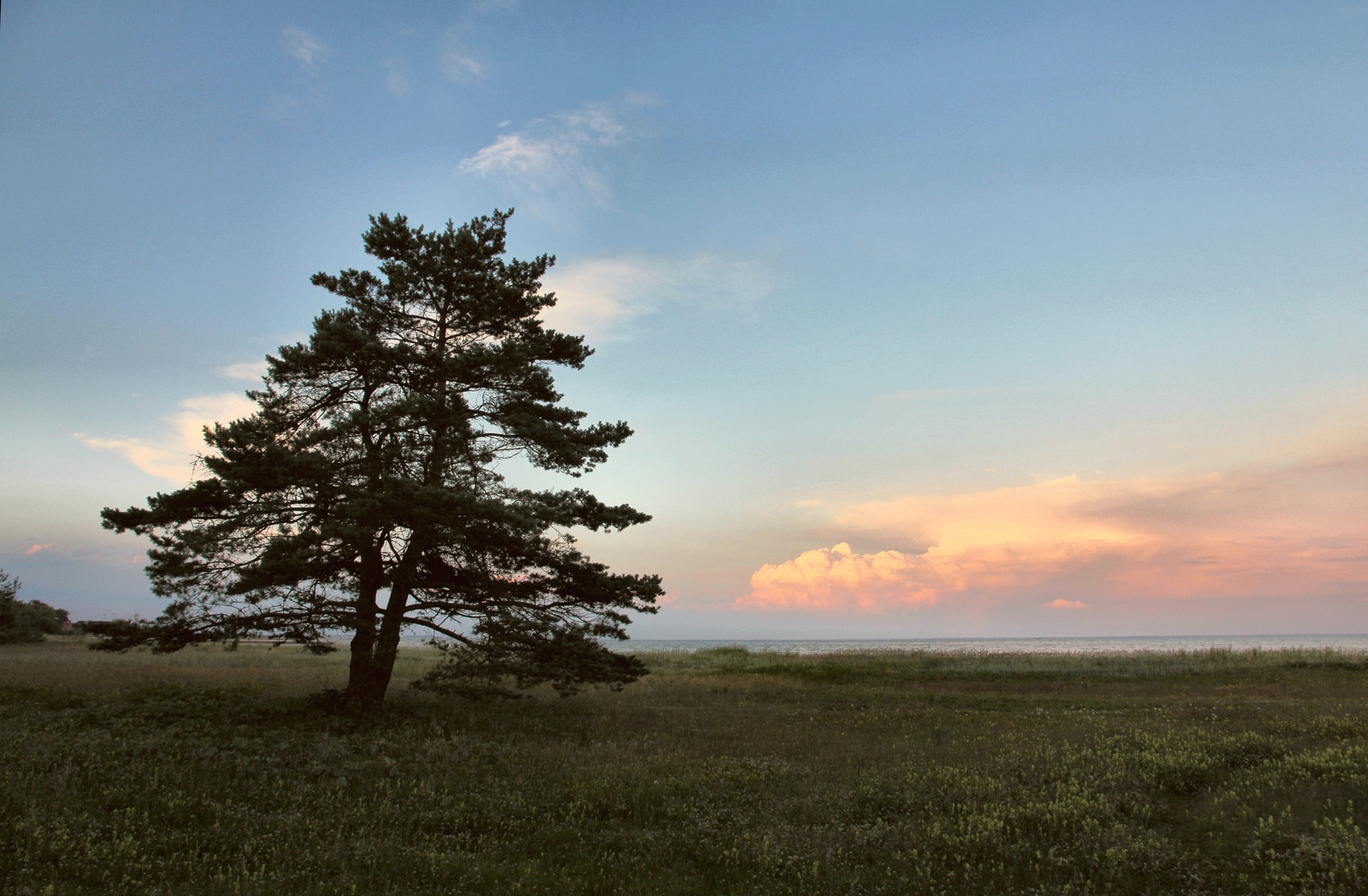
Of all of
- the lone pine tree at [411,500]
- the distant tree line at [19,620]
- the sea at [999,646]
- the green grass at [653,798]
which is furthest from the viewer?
the sea at [999,646]

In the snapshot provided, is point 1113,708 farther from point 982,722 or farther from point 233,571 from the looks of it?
point 233,571

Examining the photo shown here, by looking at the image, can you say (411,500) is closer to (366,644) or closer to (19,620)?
(366,644)

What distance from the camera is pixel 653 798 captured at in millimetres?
10273

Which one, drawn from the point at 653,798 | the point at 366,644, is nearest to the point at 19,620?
the point at 366,644

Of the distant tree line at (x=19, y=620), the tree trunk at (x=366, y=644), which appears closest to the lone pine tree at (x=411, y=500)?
the tree trunk at (x=366, y=644)

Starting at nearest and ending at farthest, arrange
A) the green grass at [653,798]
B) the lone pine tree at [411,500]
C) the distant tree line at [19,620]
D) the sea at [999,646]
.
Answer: the green grass at [653,798], the lone pine tree at [411,500], the distant tree line at [19,620], the sea at [999,646]

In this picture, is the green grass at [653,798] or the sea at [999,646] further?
the sea at [999,646]

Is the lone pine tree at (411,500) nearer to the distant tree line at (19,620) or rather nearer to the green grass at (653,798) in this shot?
the green grass at (653,798)

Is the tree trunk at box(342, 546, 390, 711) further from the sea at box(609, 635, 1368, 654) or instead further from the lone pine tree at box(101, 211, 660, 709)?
the sea at box(609, 635, 1368, 654)

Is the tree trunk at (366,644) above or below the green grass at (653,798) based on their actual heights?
above

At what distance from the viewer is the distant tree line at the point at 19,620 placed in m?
32.9

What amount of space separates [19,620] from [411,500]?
37.9 meters

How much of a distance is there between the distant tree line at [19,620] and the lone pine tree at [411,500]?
27.0 metres

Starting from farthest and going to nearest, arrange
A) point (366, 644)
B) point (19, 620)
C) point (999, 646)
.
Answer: point (999, 646)
point (19, 620)
point (366, 644)
